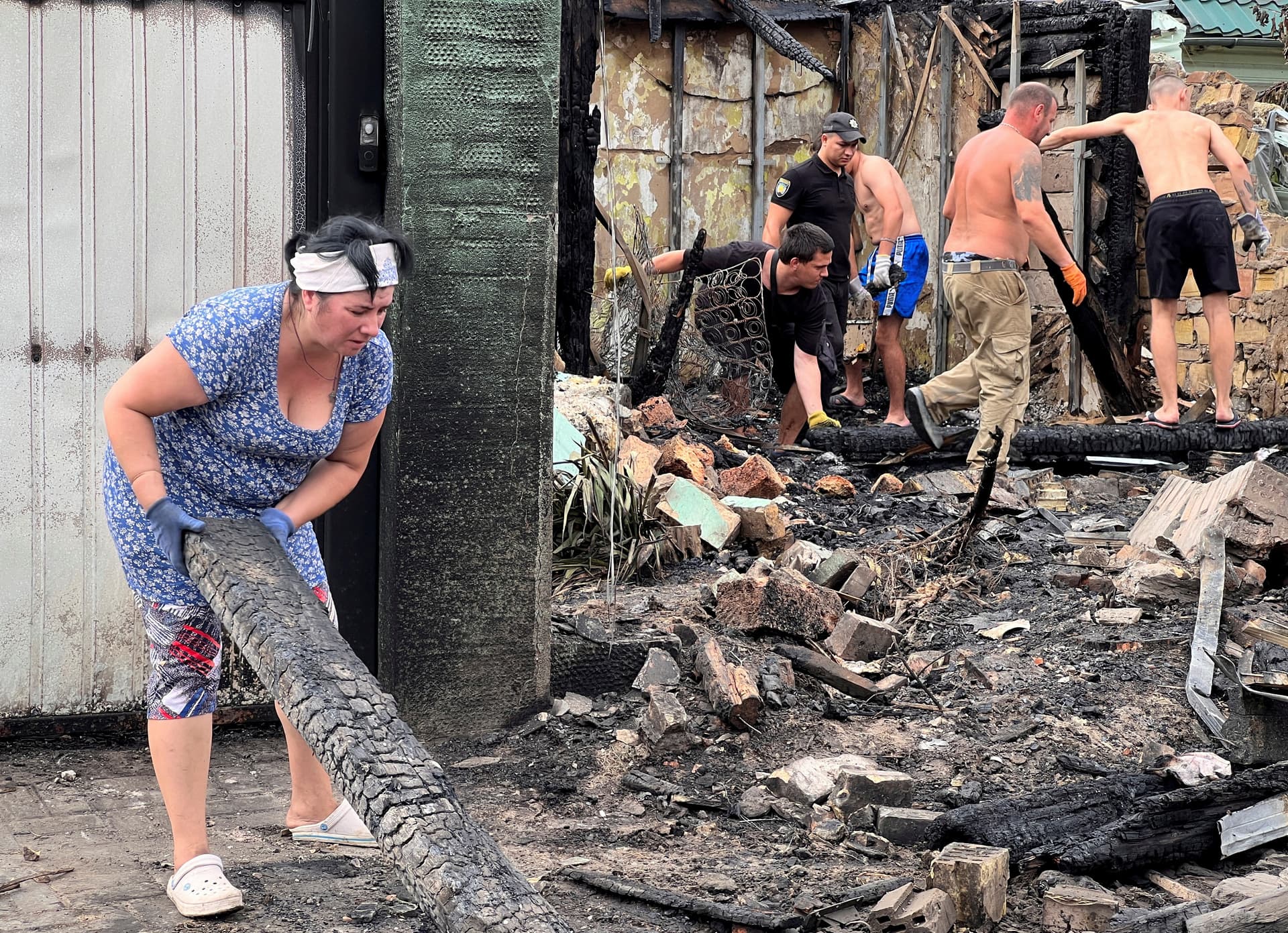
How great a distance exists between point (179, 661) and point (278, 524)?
414 mm

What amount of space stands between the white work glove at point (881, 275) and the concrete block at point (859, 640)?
15.3 feet

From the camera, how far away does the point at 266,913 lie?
336 centimetres

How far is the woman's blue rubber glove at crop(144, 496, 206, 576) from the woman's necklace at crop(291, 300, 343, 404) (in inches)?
17.9

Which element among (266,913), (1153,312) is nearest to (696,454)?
(1153,312)

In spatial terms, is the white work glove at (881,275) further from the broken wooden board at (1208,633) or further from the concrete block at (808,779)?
the concrete block at (808,779)

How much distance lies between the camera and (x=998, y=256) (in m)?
8.38

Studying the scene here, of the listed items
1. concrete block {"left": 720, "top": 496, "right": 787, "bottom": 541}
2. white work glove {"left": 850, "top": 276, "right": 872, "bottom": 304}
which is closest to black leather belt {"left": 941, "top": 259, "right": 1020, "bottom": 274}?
white work glove {"left": 850, "top": 276, "right": 872, "bottom": 304}

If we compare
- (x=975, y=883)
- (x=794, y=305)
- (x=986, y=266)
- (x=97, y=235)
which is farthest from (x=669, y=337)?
(x=975, y=883)

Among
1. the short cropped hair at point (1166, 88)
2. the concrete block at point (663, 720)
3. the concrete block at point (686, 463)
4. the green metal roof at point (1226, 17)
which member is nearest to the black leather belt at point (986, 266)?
the short cropped hair at point (1166, 88)

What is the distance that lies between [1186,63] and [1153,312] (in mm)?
9143

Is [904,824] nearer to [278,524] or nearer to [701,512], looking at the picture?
[278,524]

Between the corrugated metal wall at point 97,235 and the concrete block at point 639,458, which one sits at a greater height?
the corrugated metal wall at point 97,235

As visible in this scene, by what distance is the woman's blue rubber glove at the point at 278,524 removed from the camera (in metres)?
3.46

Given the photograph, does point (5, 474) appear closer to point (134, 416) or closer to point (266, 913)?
point (134, 416)
